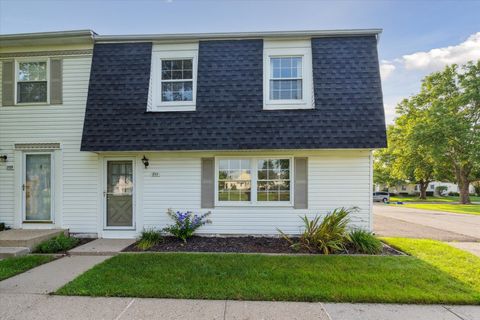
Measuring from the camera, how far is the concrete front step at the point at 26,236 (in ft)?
19.7

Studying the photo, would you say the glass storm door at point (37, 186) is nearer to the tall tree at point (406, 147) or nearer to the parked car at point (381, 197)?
the tall tree at point (406, 147)

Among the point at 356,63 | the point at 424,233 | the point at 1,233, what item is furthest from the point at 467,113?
the point at 1,233

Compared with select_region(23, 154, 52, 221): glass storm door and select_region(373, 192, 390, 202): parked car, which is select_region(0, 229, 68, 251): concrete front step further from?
select_region(373, 192, 390, 202): parked car

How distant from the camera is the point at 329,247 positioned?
5836 mm

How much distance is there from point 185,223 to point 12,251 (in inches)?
152

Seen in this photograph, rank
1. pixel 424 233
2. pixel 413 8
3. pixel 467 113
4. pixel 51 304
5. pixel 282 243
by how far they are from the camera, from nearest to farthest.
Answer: pixel 51 304, pixel 282 243, pixel 424 233, pixel 413 8, pixel 467 113

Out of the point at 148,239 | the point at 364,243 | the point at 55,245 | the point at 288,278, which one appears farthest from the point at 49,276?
the point at 364,243

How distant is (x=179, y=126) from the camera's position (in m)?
6.76

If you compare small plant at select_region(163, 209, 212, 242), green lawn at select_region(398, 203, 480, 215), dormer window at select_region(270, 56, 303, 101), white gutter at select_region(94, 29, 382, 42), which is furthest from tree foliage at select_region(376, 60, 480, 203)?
small plant at select_region(163, 209, 212, 242)

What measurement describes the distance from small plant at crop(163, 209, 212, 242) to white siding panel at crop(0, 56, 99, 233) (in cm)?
227

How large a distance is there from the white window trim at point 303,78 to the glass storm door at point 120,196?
4.33 m

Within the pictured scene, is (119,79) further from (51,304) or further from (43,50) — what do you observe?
(51,304)

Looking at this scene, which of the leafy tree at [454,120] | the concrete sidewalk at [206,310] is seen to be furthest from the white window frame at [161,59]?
the leafy tree at [454,120]

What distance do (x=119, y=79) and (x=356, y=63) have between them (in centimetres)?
651
